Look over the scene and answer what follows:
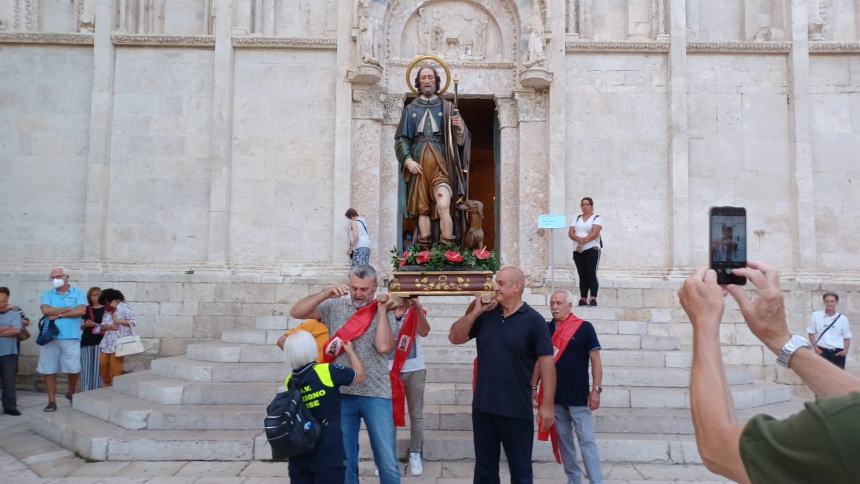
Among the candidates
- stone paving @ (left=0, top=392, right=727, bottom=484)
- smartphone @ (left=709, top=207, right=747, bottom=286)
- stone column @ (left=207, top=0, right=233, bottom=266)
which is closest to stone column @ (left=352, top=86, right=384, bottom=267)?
stone column @ (left=207, top=0, right=233, bottom=266)

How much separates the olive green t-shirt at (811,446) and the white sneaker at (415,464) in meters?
5.64

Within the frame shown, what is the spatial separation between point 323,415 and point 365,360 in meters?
1.29

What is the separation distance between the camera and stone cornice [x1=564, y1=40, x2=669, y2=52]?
578 inches

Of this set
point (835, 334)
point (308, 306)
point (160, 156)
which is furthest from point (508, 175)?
point (308, 306)

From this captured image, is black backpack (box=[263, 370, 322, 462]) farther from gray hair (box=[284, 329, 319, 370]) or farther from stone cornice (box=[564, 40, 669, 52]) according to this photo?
stone cornice (box=[564, 40, 669, 52])

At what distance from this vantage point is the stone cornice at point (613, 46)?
14.7 m

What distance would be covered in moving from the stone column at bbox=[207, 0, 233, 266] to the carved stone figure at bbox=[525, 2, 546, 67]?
21.6 ft

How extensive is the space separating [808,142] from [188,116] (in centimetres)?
1349

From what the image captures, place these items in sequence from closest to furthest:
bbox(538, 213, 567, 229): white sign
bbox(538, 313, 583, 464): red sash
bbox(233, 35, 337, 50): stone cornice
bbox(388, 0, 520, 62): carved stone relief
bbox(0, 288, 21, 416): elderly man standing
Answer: bbox(538, 313, 583, 464): red sash → bbox(0, 288, 21, 416): elderly man standing → bbox(538, 213, 567, 229): white sign → bbox(233, 35, 337, 50): stone cornice → bbox(388, 0, 520, 62): carved stone relief

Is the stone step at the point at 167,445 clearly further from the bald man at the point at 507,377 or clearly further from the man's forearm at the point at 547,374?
the man's forearm at the point at 547,374

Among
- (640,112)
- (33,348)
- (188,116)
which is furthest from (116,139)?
(640,112)

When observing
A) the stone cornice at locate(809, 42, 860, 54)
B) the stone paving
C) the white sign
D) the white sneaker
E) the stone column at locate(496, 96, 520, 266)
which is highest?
the stone cornice at locate(809, 42, 860, 54)

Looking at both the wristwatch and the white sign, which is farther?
the white sign

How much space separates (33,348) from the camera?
13.5 metres
